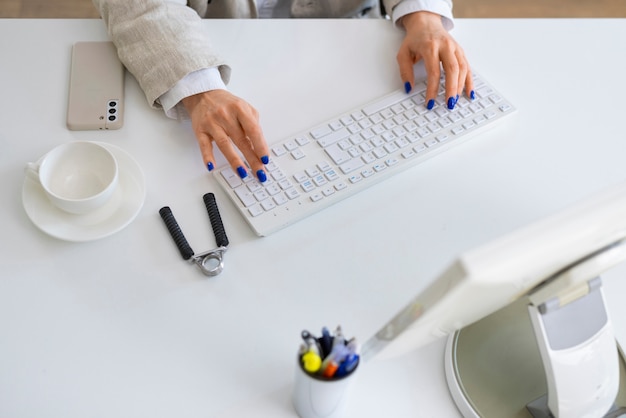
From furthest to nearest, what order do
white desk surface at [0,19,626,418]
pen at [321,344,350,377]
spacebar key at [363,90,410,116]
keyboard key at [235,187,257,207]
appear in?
spacebar key at [363,90,410,116]
keyboard key at [235,187,257,207]
white desk surface at [0,19,626,418]
pen at [321,344,350,377]

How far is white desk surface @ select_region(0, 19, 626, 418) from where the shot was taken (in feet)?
2.28

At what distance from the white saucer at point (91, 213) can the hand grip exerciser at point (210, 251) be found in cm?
4

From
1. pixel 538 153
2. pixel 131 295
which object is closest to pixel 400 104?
pixel 538 153

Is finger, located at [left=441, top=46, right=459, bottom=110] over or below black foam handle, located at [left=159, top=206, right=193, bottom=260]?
over

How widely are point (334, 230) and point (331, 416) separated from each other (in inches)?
9.4

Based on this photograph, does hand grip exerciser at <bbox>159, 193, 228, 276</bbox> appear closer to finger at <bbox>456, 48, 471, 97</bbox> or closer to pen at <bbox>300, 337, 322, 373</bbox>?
pen at <bbox>300, 337, 322, 373</bbox>

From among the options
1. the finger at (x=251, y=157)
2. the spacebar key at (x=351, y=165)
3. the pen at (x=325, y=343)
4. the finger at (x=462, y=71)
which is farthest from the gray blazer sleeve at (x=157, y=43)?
the pen at (x=325, y=343)

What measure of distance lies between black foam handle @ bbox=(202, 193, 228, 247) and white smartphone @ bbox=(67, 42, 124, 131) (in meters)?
0.18

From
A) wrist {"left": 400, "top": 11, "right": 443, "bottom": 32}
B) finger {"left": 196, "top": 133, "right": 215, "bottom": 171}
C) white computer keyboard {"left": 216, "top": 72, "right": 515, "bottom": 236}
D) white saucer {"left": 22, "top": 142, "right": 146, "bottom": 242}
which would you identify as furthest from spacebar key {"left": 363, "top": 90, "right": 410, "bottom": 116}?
white saucer {"left": 22, "top": 142, "right": 146, "bottom": 242}

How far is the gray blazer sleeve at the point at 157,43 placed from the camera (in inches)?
35.0

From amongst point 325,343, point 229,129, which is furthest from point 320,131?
point 325,343

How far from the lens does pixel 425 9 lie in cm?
101

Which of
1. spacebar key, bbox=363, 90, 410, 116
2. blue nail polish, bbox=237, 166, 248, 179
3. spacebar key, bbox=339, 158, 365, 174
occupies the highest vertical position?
spacebar key, bbox=363, 90, 410, 116

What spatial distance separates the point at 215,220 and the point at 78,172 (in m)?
0.19
